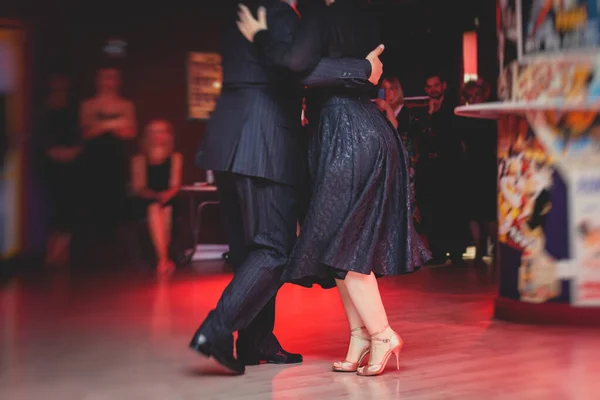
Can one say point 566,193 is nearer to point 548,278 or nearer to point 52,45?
point 548,278

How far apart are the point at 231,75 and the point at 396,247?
0.87 metres

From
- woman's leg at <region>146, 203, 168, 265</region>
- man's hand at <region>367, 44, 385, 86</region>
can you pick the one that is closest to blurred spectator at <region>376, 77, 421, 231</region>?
woman's leg at <region>146, 203, 168, 265</region>

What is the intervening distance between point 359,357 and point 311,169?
716mm

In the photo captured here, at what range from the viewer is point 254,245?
133 inches

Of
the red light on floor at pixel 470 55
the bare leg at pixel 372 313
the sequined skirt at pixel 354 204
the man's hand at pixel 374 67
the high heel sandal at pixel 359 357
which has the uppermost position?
the red light on floor at pixel 470 55

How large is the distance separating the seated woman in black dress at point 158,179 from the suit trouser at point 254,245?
4.30 m

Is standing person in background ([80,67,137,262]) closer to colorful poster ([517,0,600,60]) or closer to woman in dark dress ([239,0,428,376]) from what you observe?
colorful poster ([517,0,600,60])

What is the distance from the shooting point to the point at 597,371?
11.1ft

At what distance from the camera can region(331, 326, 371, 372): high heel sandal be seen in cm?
337

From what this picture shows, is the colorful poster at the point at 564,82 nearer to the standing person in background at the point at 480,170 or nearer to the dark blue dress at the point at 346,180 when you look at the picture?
the dark blue dress at the point at 346,180

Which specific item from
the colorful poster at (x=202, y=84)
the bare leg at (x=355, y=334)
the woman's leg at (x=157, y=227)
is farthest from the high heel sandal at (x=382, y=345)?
the colorful poster at (x=202, y=84)

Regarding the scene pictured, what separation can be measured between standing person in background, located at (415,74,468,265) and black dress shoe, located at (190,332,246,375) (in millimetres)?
4505

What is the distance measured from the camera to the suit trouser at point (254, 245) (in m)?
3.24

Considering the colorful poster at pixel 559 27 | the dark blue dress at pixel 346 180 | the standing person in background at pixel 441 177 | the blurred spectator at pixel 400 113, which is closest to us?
the dark blue dress at pixel 346 180
